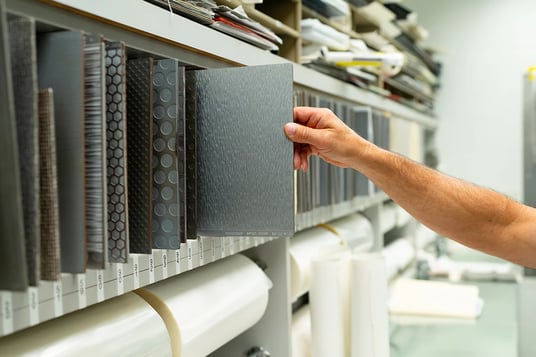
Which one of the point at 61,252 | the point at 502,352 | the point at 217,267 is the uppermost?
the point at 61,252

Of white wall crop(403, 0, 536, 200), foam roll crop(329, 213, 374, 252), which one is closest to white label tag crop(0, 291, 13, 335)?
foam roll crop(329, 213, 374, 252)

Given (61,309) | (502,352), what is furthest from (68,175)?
(502,352)

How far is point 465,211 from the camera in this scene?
1.54 metres

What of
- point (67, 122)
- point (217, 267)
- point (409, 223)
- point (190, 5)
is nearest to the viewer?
point (67, 122)

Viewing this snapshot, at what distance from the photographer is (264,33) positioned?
1.51 metres

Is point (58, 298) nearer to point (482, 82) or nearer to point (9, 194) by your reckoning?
point (9, 194)

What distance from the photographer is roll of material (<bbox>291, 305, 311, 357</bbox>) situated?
177 cm

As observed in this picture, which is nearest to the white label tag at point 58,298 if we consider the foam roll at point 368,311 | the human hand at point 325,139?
the human hand at point 325,139

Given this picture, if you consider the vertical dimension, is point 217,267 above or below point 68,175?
below

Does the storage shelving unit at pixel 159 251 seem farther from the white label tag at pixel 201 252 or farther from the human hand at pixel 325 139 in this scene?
the human hand at pixel 325 139

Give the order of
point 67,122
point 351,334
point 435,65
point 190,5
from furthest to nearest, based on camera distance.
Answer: point 435,65 → point 351,334 → point 190,5 → point 67,122

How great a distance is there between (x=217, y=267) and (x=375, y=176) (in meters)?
0.43

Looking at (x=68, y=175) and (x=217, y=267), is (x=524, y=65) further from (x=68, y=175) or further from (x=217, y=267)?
(x=68, y=175)

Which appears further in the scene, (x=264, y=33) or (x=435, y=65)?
(x=435, y=65)
